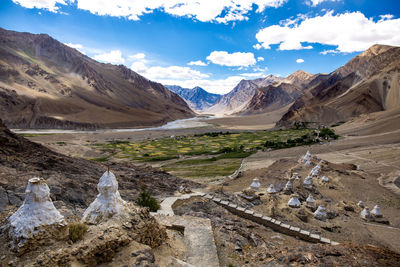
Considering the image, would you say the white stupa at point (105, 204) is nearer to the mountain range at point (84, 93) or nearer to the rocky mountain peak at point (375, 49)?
the mountain range at point (84, 93)

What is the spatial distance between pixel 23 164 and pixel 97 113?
9646 centimetres

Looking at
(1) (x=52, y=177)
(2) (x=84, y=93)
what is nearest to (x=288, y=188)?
(1) (x=52, y=177)

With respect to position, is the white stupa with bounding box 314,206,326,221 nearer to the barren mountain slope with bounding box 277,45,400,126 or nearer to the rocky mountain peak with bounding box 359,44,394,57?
the barren mountain slope with bounding box 277,45,400,126

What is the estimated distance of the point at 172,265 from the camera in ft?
20.7

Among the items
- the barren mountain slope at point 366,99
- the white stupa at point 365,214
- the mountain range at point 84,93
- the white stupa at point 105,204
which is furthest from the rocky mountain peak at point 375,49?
the white stupa at point 105,204

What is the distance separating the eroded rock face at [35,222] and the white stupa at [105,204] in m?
1.08

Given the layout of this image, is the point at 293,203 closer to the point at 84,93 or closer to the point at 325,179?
the point at 325,179

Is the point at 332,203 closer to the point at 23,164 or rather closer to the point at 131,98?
the point at 23,164

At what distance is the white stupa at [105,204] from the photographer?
688cm

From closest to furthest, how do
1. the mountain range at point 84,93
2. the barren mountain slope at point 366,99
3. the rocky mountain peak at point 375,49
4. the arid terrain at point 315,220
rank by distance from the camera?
1. the arid terrain at point 315,220
2. the mountain range at point 84,93
3. the barren mountain slope at point 366,99
4. the rocky mountain peak at point 375,49

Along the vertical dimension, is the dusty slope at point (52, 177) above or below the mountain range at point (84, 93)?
below

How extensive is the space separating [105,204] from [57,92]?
123331 mm

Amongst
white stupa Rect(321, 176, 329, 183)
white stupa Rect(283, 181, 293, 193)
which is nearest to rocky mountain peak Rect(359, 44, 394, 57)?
white stupa Rect(321, 176, 329, 183)

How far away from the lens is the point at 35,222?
542 centimetres
